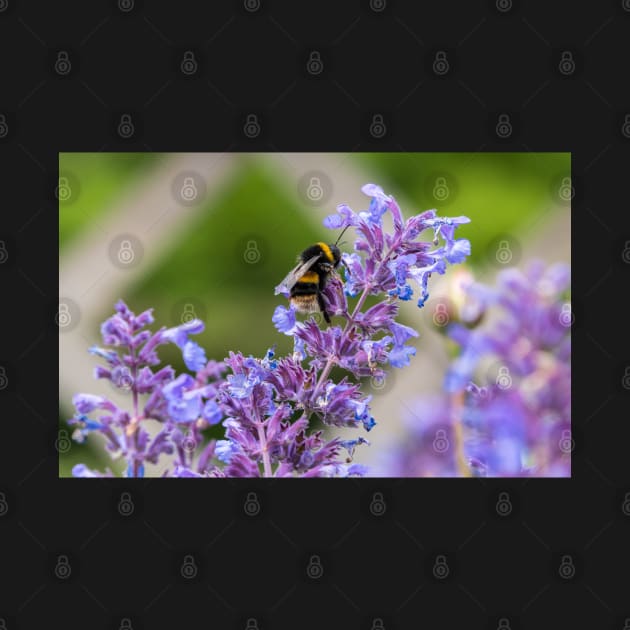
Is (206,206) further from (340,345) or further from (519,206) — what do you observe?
(340,345)

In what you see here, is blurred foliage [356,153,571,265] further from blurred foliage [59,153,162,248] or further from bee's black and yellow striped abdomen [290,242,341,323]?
bee's black and yellow striped abdomen [290,242,341,323]

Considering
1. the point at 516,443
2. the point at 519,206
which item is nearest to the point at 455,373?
the point at 516,443

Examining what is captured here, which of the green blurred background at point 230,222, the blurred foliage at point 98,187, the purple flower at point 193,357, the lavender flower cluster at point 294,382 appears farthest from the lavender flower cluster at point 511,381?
the blurred foliage at point 98,187

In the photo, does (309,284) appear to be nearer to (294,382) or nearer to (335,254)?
(335,254)

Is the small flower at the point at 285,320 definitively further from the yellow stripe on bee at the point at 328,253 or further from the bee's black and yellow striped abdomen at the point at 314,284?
the yellow stripe on bee at the point at 328,253

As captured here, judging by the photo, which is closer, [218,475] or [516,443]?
[218,475]

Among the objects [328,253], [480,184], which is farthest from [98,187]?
[328,253]
